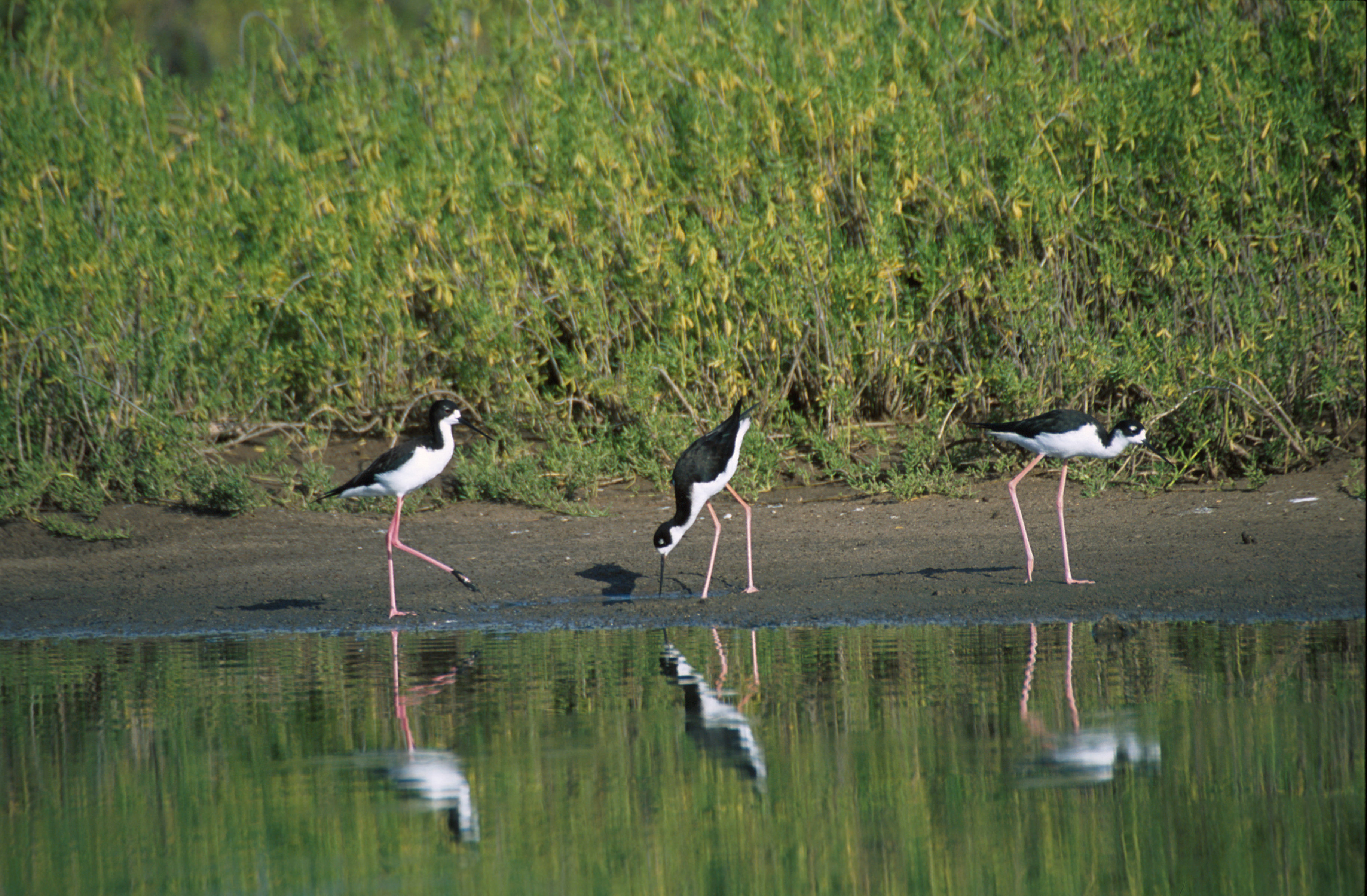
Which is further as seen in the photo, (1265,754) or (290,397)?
(290,397)

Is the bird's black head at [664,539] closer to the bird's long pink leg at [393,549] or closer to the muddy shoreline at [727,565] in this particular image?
the muddy shoreline at [727,565]

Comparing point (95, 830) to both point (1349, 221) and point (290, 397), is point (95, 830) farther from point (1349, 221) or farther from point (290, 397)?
point (1349, 221)

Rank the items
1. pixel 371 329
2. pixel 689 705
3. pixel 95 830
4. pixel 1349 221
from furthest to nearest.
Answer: pixel 371 329, pixel 1349 221, pixel 689 705, pixel 95 830

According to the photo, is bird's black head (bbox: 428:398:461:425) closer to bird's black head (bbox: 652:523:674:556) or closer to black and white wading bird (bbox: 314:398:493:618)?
black and white wading bird (bbox: 314:398:493:618)

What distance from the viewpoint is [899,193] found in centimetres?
962

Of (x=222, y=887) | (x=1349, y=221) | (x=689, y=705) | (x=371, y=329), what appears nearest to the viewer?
(x=222, y=887)

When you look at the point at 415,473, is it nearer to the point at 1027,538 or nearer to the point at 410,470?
the point at 410,470

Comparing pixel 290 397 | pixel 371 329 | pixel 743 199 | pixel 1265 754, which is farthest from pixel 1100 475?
pixel 290 397

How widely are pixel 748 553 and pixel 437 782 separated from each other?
3.46 meters

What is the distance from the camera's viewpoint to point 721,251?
9797mm

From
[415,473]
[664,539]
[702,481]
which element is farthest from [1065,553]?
[415,473]

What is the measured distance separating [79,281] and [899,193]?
20.0 feet

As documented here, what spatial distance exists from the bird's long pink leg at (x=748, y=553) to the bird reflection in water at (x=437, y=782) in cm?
279

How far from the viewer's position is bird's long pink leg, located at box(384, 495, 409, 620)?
7.35 meters
